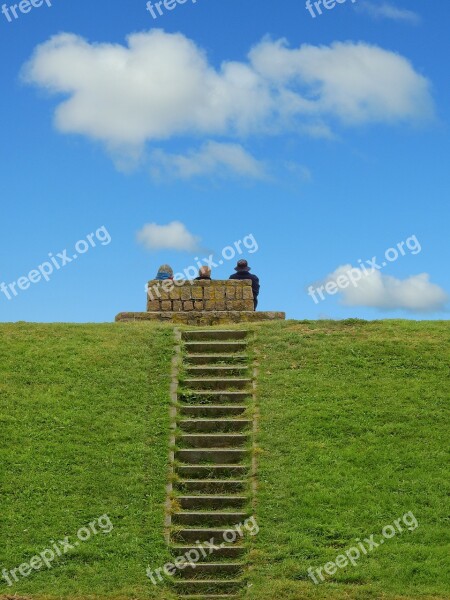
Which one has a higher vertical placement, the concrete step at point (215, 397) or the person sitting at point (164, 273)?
the person sitting at point (164, 273)

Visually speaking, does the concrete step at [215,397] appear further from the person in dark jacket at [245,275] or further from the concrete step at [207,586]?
the person in dark jacket at [245,275]

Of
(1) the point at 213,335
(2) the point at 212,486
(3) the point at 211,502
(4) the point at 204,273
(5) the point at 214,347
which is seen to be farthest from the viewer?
(4) the point at 204,273

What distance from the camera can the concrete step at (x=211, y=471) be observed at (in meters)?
19.0

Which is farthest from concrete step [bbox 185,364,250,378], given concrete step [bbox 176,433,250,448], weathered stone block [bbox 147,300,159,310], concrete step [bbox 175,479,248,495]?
weathered stone block [bbox 147,300,159,310]

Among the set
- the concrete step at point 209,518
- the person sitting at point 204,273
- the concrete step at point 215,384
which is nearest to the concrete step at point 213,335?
the concrete step at point 215,384

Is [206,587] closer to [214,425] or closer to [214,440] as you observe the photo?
[214,440]

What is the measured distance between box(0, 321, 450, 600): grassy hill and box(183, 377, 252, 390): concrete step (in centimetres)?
55

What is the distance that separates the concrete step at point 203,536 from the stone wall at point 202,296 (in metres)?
10.5

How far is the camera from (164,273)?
28938 millimetres

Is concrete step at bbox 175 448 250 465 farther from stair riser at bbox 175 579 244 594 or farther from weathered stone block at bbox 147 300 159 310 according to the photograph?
weathered stone block at bbox 147 300 159 310

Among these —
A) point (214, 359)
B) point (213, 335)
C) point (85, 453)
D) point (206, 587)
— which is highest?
point (213, 335)

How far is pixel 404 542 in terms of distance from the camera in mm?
16922

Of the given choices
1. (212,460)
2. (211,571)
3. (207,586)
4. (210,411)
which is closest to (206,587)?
(207,586)

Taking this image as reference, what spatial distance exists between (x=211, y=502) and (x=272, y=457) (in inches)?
65.0
